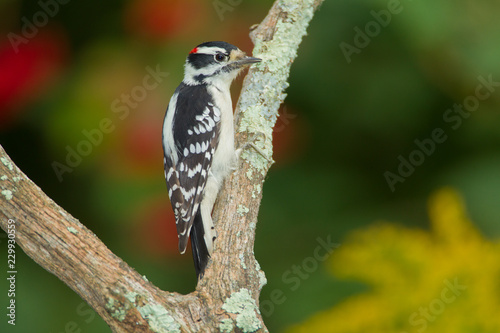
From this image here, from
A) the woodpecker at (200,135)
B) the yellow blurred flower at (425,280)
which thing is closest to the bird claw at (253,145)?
the woodpecker at (200,135)

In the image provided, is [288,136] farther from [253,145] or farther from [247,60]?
[247,60]

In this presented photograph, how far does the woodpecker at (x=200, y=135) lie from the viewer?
325 centimetres

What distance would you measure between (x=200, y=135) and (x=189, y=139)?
0.06 meters

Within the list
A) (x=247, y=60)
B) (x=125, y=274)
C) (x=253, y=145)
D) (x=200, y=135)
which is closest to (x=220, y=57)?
(x=247, y=60)

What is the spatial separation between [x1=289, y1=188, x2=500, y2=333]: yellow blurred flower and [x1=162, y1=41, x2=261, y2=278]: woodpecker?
708mm

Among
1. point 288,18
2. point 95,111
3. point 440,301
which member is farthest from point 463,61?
point 95,111

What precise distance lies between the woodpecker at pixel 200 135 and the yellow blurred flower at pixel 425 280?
708 millimetres

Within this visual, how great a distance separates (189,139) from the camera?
3492mm

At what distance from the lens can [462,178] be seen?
3.45m

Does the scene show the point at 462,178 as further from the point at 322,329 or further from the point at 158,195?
the point at 158,195

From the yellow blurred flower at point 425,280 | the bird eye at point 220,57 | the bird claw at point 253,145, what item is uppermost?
the bird eye at point 220,57

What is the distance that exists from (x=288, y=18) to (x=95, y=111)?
1194 mm

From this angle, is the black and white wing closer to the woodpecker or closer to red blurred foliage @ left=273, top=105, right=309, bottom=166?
the woodpecker

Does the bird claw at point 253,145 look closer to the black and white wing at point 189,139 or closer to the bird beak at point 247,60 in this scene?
the black and white wing at point 189,139
